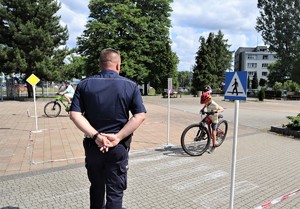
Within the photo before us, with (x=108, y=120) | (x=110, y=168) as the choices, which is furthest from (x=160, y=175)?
(x=108, y=120)

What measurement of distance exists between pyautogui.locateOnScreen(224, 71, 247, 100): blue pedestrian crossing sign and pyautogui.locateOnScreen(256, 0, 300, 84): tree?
1822 inches

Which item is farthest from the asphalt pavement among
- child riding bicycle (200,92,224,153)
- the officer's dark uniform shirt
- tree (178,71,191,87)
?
tree (178,71,191,87)

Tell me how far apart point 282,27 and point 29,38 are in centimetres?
3951

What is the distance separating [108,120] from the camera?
9.15ft

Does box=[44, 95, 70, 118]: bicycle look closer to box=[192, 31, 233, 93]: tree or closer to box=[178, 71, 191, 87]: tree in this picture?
box=[192, 31, 233, 93]: tree

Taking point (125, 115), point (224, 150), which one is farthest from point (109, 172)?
point (224, 150)

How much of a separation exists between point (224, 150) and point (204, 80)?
1691 inches

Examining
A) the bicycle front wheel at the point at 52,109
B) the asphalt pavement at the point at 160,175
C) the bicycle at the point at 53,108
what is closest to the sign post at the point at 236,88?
the asphalt pavement at the point at 160,175

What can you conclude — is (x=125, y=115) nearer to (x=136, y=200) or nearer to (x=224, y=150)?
(x=136, y=200)

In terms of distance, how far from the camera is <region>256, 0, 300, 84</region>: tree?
44781mm

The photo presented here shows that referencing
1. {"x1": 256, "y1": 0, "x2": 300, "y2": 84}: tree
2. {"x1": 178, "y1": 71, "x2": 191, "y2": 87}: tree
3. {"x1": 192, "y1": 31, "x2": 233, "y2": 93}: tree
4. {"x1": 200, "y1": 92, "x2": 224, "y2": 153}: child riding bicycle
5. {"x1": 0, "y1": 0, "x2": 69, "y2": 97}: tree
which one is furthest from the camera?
{"x1": 178, "y1": 71, "x2": 191, "y2": 87}: tree

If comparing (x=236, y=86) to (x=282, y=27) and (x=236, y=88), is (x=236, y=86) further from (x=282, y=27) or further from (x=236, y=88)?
(x=282, y=27)

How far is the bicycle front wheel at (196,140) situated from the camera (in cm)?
693

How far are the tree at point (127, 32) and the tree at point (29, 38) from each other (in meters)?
9.01
